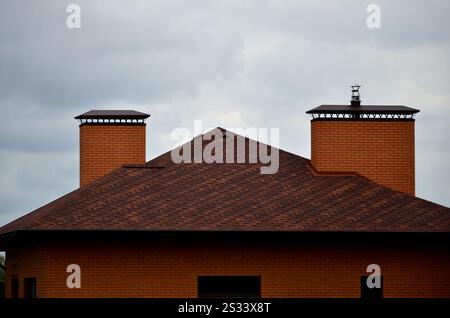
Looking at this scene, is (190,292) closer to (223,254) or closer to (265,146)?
(223,254)

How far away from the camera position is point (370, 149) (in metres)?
31.7

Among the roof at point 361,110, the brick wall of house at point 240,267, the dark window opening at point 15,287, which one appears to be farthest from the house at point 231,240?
the roof at point 361,110

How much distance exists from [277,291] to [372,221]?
2.94 meters

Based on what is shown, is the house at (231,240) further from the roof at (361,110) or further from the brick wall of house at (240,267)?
the roof at (361,110)

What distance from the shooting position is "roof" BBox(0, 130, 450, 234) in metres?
27.3

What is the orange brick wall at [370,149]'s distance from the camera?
31.5m

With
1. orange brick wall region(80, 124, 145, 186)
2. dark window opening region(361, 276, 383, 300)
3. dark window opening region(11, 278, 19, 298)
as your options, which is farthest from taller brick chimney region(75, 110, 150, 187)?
dark window opening region(361, 276, 383, 300)

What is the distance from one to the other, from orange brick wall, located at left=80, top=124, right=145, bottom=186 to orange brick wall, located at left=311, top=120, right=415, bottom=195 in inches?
199

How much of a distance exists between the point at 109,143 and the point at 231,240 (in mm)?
6172

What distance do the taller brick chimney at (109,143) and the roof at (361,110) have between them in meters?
4.97

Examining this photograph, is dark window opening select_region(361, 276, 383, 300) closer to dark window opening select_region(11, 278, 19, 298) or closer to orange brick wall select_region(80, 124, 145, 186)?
orange brick wall select_region(80, 124, 145, 186)

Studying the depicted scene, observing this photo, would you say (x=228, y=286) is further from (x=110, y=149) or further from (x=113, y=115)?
(x=113, y=115)

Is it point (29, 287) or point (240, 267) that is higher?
point (240, 267)

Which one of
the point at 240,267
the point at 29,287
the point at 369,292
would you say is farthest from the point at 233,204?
the point at 29,287
